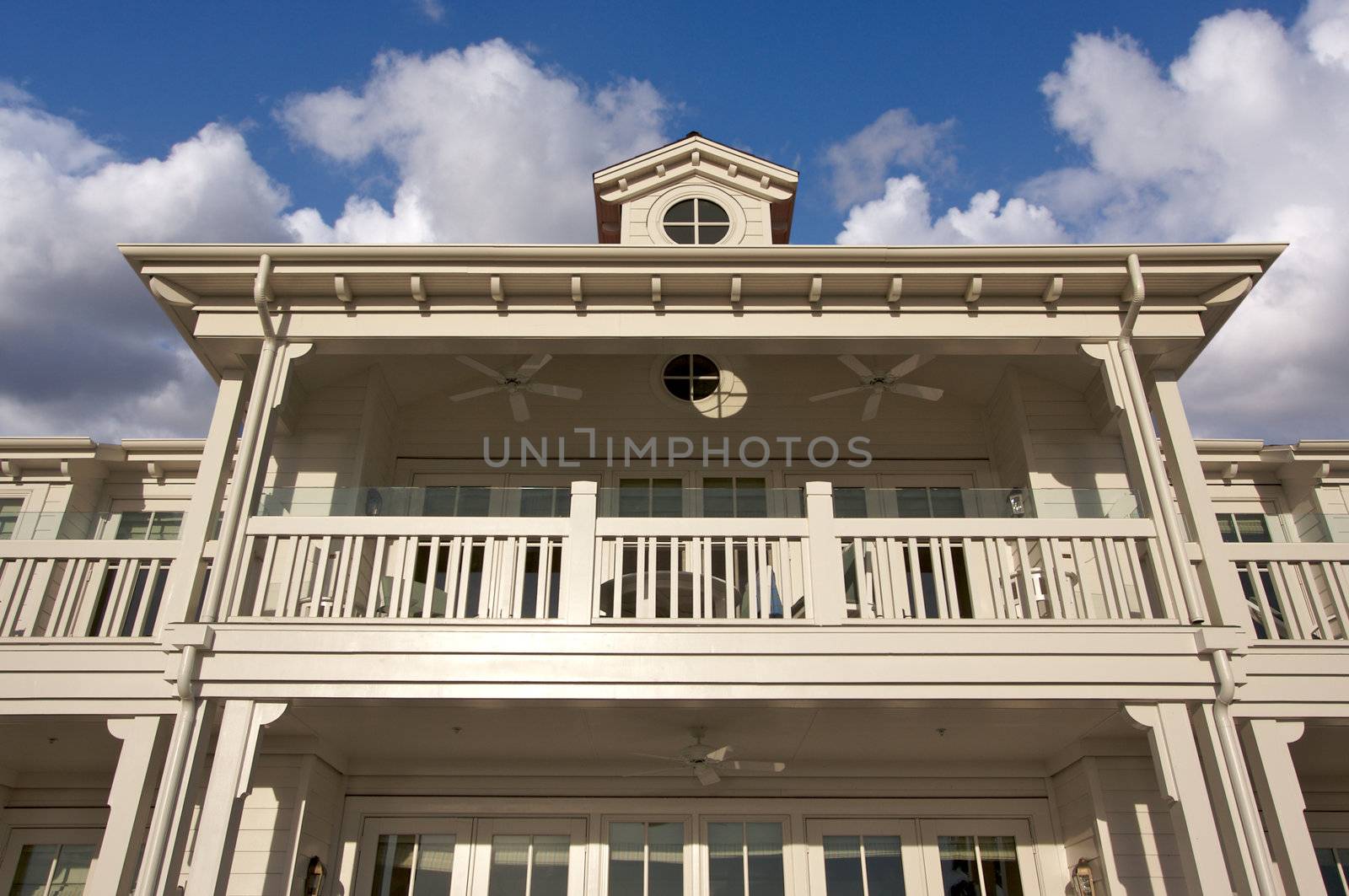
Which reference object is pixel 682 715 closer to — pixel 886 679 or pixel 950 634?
pixel 886 679

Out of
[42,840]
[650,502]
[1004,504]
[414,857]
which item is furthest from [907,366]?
[42,840]

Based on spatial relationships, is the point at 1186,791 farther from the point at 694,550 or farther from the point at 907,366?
the point at 907,366

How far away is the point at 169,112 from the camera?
31.8ft

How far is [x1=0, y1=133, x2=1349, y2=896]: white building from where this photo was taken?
571 cm

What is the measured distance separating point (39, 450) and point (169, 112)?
13.4ft

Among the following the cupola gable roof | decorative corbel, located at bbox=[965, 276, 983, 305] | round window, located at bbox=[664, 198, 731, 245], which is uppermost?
the cupola gable roof

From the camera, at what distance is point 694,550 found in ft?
20.3

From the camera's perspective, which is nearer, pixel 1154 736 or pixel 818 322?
pixel 1154 736

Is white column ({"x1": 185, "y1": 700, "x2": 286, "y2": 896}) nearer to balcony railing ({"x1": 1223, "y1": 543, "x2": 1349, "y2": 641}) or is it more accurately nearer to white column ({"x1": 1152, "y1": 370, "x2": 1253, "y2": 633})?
white column ({"x1": 1152, "y1": 370, "x2": 1253, "y2": 633})

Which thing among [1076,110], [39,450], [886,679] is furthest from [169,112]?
[1076,110]

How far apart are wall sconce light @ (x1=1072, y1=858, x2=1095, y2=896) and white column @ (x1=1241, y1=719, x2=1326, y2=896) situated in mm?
1398

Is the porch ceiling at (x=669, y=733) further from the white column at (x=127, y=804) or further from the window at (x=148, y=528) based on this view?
the window at (x=148, y=528)

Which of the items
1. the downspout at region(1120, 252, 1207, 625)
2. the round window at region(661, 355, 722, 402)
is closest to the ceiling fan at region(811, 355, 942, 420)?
the round window at region(661, 355, 722, 402)

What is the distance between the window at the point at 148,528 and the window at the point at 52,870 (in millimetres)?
3064
